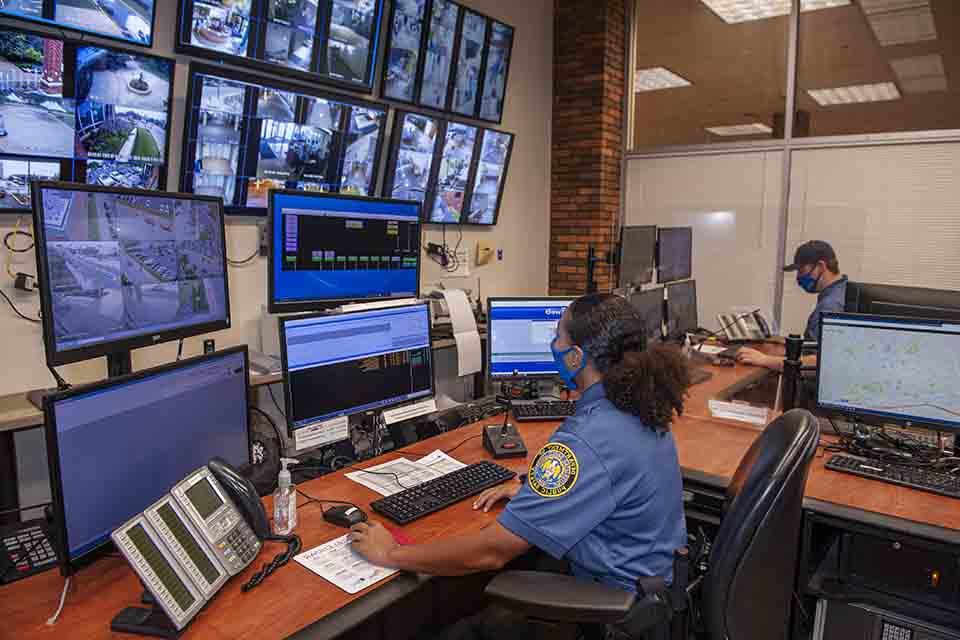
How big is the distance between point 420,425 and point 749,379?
182 centimetres

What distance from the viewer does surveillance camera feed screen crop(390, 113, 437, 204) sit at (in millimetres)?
3639

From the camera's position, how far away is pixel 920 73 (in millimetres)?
4191

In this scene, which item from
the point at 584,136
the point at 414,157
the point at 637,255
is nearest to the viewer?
the point at 637,255

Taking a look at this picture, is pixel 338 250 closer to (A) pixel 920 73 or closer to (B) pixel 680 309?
(B) pixel 680 309

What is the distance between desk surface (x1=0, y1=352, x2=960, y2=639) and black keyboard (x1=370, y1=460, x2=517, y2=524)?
0.02 m

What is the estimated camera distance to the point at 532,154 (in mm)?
4906

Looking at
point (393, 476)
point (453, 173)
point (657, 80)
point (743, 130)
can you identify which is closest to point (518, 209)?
point (453, 173)

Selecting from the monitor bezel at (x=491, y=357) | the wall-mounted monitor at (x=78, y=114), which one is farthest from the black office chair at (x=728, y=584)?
the wall-mounted monitor at (x=78, y=114)

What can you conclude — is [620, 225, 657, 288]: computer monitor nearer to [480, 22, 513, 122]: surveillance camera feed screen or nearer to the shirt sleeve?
[480, 22, 513, 122]: surveillance camera feed screen

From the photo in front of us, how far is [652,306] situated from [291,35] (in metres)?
2.18

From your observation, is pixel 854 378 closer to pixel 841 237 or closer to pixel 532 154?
pixel 841 237

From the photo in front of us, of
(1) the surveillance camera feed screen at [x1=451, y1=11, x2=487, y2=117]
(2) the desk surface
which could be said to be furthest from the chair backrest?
(1) the surveillance camera feed screen at [x1=451, y1=11, x2=487, y2=117]

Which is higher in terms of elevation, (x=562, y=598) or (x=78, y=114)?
(x=78, y=114)

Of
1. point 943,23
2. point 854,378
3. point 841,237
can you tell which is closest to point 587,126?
point 841,237
